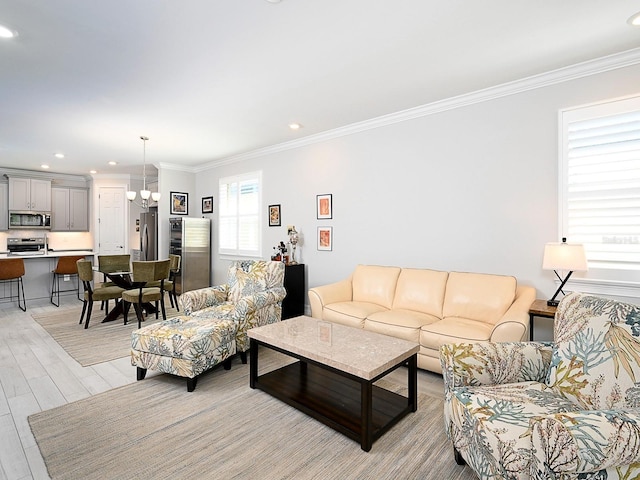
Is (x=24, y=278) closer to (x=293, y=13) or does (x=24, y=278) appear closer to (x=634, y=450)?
(x=293, y=13)

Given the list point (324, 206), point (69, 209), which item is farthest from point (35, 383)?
point (69, 209)

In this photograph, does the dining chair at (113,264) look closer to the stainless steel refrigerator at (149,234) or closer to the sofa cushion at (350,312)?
the stainless steel refrigerator at (149,234)

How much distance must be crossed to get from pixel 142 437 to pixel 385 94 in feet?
11.9

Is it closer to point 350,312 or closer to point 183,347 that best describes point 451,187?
point 350,312

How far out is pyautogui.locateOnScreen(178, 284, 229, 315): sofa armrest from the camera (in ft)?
11.9

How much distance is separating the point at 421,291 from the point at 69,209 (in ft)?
27.0

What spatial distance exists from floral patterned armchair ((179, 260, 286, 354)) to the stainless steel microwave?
5862 mm

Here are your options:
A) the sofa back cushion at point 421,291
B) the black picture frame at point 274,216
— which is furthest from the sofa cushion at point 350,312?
the black picture frame at point 274,216

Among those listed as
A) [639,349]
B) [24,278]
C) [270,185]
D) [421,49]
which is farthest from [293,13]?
[24,278]

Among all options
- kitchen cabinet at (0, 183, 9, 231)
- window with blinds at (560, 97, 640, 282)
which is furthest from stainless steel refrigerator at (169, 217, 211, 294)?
window with blinds at (560, 97, 640, 282)

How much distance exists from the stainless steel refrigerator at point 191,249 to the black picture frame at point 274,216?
1.87m

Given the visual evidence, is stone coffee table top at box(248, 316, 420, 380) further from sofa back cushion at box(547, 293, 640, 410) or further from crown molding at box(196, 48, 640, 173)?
crown molding at box(196, 48, 640, 173)

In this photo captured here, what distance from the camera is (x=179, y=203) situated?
23.3 ft

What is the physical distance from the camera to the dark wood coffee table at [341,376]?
6.93 ft
